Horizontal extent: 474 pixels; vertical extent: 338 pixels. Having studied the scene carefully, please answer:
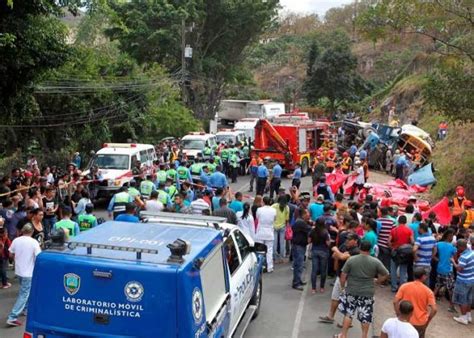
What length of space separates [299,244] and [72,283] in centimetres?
633

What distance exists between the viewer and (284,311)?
34.9 ft

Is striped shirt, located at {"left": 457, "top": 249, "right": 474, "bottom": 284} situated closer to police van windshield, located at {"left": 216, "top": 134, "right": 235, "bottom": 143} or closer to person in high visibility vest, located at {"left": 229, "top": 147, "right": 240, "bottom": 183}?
person in high visibility vest, located at {"left": 229, "top": 147, "right": 240, "bottom": 183}

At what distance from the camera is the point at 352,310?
879 cm

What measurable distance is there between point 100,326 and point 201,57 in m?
37.4

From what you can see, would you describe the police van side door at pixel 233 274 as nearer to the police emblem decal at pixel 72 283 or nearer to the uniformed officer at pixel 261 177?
the police emblem decal at pixel 72 283

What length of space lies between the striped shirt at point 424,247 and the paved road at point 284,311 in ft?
6.30

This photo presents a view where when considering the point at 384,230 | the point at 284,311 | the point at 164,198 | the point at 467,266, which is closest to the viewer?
the point at 467,266

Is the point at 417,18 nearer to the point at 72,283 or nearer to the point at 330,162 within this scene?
the point at 330,162

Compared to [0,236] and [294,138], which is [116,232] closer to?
[0,236]

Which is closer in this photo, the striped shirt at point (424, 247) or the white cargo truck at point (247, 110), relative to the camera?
the striped shirt at point (424, 247)

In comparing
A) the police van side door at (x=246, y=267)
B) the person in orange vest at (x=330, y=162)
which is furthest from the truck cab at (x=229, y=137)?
the police van side door at (x=246, y=267)

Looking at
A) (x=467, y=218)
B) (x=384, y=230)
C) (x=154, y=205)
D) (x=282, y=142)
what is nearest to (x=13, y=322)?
(x=154, y=205)

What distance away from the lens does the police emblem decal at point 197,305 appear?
19.3ft

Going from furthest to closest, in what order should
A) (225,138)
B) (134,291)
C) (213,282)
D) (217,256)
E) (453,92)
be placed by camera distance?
(225,138)
(453,92)
(217,256)
(213,282)
(134,291)
